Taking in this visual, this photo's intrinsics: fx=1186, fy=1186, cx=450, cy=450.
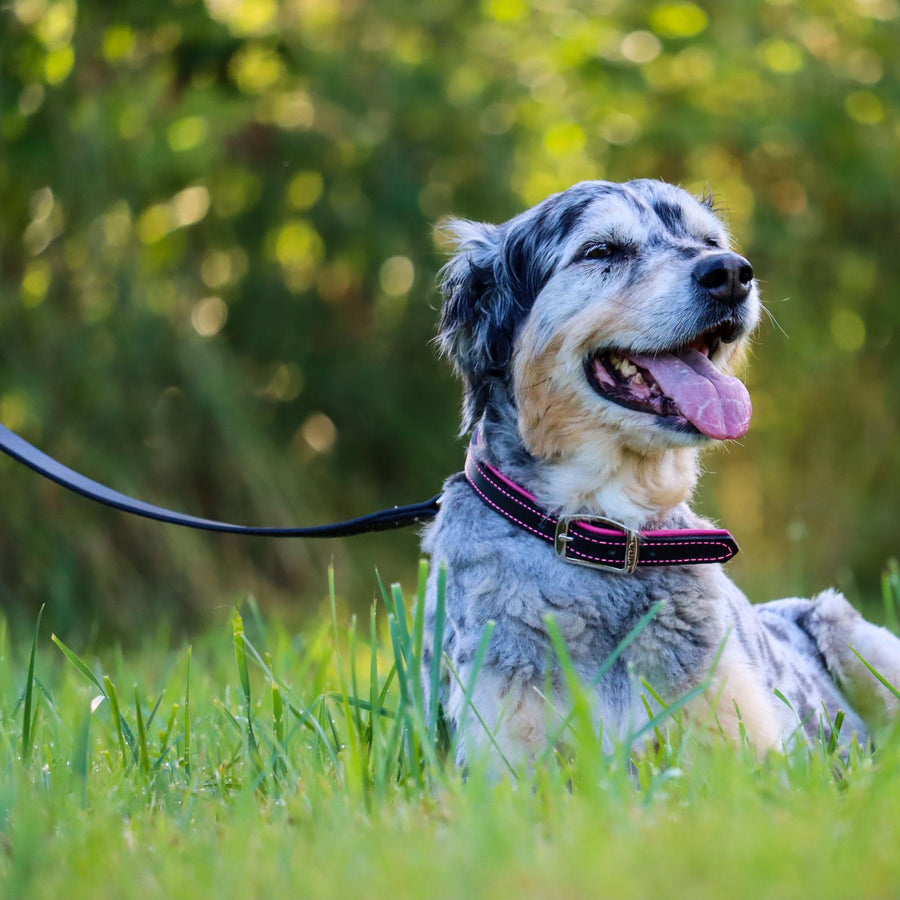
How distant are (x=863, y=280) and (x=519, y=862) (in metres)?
11.6

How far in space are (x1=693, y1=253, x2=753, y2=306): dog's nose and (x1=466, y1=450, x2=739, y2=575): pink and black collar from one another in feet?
2.34

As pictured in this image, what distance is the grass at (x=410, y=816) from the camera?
6.13 ft

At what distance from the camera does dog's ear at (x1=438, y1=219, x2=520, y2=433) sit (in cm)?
374

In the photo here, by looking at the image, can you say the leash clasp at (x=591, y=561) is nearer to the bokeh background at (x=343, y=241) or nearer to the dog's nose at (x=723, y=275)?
the dog's nose at (x=723, y=275)

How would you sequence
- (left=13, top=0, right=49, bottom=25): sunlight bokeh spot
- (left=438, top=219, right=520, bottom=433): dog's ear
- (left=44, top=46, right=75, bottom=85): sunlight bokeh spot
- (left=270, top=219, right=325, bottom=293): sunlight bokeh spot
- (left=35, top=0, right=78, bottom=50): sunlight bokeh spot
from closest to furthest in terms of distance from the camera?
1. (left=438, top=219, right=520, bottom=433): dog's ear
2. (left=13, top=0, right=49, bottom=25): sunlight bokeh spot
3. (left=35, top=0, right=78, bottom=50): sunlight bokeh spot
4. (left=44, top=46, right=75, bottom=85): sunlight bokeh spot
5. (left=270, top=219, right=325, bottom=293): sunlight bokeh spot

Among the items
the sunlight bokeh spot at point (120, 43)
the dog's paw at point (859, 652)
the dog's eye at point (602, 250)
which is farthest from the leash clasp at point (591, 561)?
the sunlight bokeh spot at point (120, 43)

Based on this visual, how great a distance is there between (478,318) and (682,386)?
751mm

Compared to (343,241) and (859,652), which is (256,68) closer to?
(343,241)

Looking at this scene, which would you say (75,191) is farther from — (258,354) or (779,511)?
(779,511)

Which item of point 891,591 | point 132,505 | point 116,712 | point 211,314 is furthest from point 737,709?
point 211,314

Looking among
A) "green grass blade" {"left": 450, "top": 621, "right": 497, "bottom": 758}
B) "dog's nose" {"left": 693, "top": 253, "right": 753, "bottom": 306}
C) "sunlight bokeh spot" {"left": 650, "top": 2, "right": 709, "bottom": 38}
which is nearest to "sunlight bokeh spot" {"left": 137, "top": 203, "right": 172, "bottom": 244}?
"sunlight bokeh spot" {"left": 650, "top": 2, "right": 709, "bottom": 38}

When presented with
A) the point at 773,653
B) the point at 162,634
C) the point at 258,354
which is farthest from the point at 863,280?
the point at 773,653

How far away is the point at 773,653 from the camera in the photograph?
3643 mm

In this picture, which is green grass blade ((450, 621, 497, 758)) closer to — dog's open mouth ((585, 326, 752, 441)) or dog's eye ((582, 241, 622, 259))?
dog's open mouth ((585, 326, 752, 441))
